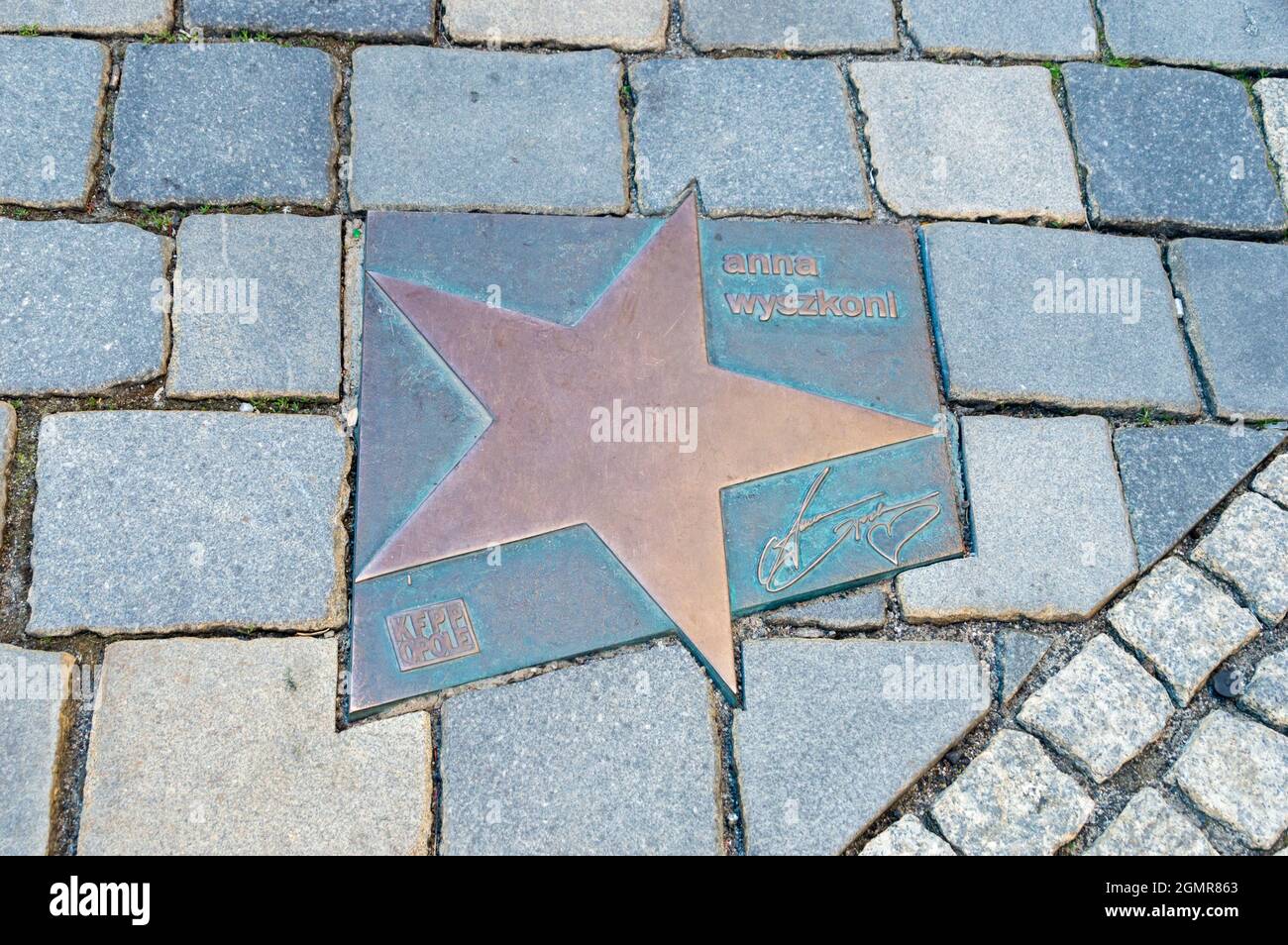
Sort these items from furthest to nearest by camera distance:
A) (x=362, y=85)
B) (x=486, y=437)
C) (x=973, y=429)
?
1. (x=362, y=85)
2. (x=973, y=429)
3. (x=486, y=437)

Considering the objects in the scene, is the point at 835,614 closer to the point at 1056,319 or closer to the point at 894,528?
the point at 894,528

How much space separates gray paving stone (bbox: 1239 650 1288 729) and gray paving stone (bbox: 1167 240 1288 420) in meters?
0.66

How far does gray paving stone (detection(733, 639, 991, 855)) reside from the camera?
6.77 ft

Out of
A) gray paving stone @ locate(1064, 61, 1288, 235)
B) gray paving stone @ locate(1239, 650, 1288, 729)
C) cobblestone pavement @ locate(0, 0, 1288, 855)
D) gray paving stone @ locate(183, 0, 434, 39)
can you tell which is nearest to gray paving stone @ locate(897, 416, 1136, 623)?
cobblestone pavement @ locate(0, 0, 1288, 855)

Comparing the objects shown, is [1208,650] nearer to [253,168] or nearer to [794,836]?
[794,836]

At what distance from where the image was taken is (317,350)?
2.33 metres

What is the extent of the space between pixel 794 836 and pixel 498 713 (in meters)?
0.70

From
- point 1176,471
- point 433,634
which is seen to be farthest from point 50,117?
point 1176,471

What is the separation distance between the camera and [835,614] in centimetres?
222

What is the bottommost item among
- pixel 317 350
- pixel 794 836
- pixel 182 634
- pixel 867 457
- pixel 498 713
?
pixel 794 836

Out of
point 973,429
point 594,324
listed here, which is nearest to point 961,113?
point 973,429

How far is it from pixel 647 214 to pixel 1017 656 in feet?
4.76

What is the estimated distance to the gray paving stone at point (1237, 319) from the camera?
8.16 feet
